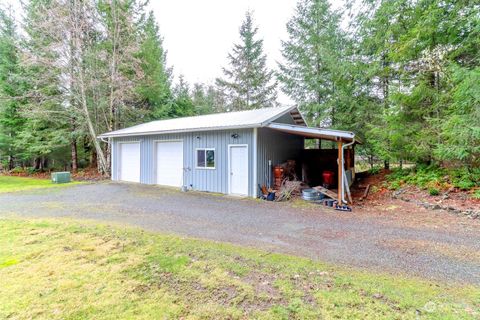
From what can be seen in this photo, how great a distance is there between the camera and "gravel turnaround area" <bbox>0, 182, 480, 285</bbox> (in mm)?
3604

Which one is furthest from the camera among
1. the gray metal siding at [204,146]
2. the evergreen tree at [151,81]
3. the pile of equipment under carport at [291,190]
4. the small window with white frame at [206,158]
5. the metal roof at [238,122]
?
the evergreen tree at [151,81]

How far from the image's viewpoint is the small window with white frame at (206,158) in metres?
9.83

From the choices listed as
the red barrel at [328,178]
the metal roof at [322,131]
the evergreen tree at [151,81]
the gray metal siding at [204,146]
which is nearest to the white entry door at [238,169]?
the gray metal siding at [204,146]

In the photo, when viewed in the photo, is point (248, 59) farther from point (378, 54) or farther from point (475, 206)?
point (475, 206)

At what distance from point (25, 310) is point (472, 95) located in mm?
9739

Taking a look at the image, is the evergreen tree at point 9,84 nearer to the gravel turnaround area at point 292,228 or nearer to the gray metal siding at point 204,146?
the gray metal siding at point 204,146

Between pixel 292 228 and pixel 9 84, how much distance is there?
2089 centimetres

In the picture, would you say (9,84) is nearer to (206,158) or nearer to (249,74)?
(206,158)

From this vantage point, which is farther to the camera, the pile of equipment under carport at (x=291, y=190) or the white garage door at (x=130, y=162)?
the white garage door at (x=130, y=162)

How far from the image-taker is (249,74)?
2127 centimetres

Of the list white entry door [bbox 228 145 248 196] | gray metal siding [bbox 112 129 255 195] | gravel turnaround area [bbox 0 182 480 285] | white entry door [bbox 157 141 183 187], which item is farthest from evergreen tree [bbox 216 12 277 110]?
gravel turnaround area [bbox 0 182 480 285]

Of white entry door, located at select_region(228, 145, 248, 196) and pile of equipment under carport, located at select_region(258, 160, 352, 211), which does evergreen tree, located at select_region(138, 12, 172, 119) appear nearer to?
white entry door, located at select_region(228, 145, 248, 196)

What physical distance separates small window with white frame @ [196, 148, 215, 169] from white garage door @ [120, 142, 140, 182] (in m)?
4.23

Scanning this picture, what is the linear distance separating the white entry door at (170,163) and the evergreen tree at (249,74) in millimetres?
11529
